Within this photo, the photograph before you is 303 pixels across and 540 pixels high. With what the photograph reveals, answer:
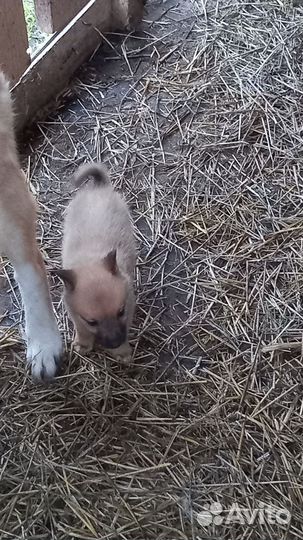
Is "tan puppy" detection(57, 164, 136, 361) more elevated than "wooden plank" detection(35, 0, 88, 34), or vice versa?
"wooden plank" detection(35, 0, 88, 34)

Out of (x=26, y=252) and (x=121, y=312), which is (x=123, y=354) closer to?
(x=121, y=312)

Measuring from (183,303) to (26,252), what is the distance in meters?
0.61

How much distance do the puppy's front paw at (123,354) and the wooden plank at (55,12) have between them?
1.72m

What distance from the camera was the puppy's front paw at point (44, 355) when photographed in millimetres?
2504

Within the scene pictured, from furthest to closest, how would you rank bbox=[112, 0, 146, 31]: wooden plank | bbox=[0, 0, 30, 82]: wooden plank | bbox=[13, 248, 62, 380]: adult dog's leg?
bbox=[112, 0, 146, 31]: wooden plank
bbox=[0, 0, 30, 82]: wooden plank
bbox=[13, 248, 62, 380]: adult dog's leg

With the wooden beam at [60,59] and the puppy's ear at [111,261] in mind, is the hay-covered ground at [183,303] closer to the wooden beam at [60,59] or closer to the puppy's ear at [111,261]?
the wooden beam at [60,59]

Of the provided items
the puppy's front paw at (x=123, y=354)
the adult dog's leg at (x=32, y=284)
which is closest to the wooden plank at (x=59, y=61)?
the adult dog's leg at (x=32, y=284)

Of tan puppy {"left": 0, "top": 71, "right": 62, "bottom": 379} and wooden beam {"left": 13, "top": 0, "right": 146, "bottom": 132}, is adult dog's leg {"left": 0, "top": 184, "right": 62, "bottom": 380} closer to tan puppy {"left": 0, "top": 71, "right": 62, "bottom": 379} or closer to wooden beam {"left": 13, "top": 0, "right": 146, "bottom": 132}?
tan puppy {"left": 0, "top": 71, "right": 62, "bottom": 379}

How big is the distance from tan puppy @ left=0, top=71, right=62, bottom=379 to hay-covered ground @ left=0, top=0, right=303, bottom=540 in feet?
0.25

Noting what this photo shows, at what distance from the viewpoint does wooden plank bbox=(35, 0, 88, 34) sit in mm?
3441

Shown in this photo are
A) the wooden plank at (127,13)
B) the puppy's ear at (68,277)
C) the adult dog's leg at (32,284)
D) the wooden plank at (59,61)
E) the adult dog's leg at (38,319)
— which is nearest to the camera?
the puppy's ear at (68,277)

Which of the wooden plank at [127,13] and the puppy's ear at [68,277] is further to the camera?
the wooden plank at [127,13]

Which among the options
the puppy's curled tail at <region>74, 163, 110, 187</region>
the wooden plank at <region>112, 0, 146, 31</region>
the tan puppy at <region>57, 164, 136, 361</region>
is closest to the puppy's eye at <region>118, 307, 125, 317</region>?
the tan puppy at <region>57, 164, 136, 361</region>

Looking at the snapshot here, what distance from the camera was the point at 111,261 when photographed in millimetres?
2318
